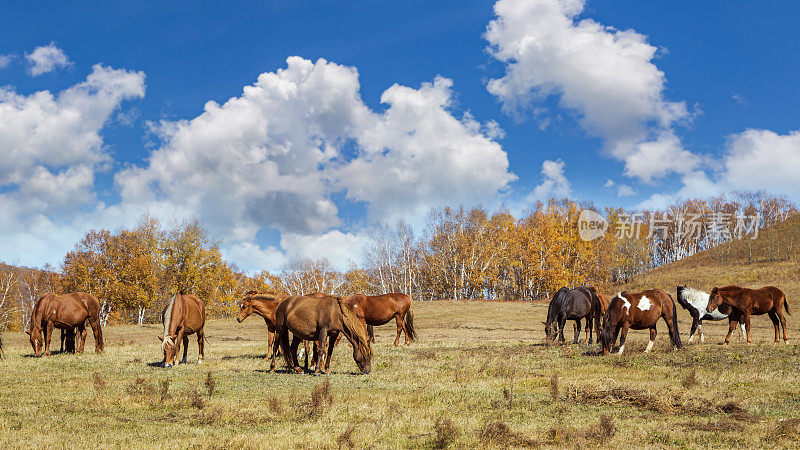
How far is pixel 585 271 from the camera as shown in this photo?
258 ft

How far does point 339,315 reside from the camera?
1433cm

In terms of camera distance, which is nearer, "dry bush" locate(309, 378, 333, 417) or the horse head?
"dry bush" locate(309, 378, 333, 417)

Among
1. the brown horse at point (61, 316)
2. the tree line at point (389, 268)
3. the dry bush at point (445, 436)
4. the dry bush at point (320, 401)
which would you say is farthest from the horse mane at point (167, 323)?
the tree line at point (389, 268)

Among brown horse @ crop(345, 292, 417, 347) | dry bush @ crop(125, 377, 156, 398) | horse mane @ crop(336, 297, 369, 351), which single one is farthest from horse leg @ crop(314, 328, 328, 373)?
brown horse @ crop(345, 292, 417, 347)

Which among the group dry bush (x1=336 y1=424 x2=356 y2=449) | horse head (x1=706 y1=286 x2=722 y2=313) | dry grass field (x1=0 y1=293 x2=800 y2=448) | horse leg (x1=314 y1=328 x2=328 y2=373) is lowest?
dry grass field (x1=0 y1=293 x2=800 y2=448)

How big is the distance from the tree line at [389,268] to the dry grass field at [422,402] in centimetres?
4476

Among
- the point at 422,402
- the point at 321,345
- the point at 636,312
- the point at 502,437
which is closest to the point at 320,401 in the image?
the point at 422,402

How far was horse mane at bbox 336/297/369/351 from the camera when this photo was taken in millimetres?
14203

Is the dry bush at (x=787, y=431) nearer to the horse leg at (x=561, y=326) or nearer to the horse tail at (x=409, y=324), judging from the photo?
the horse leg at (x=561, y=326)

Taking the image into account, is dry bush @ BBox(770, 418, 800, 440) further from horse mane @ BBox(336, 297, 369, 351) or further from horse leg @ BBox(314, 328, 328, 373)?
horse leg @ BBox(314, 328, 328, 373)

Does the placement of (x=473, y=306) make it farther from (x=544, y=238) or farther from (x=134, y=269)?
(x=134, y=269)

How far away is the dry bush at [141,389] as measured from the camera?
10.7 m

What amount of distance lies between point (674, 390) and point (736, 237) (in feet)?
398

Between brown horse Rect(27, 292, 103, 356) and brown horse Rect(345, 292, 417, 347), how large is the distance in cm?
970
